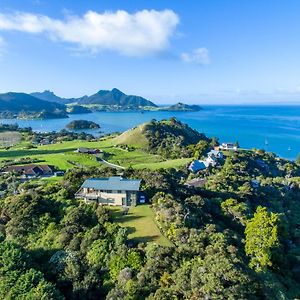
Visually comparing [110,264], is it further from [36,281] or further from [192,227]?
[192,227]

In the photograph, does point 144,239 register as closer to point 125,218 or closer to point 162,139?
point 125,218

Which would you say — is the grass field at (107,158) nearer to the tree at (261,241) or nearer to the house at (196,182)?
the house at (196,182)

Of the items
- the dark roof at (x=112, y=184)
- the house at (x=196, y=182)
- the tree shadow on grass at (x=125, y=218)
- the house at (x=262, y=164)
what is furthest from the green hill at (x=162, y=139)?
the tree shadow on grass at (x=125, y=218)

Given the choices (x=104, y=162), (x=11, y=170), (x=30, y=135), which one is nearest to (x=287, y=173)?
(x=104, y=162)

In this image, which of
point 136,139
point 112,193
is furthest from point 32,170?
point 136,139

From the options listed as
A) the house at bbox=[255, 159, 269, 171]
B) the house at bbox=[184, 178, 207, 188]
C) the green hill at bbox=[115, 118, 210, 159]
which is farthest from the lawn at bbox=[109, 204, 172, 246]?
the house at bbox=[255, 159, 269, 171]

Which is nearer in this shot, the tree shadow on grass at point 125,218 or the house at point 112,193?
the tree shadow on grass at point 125,218
